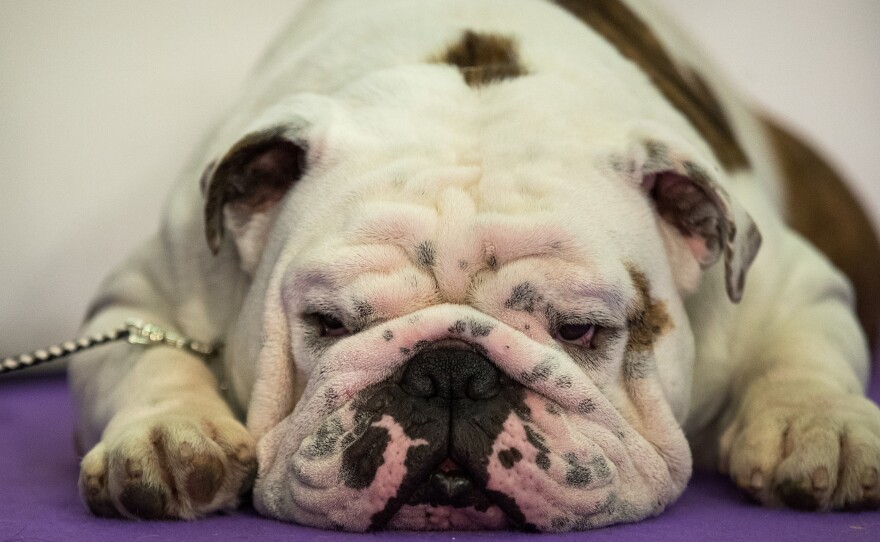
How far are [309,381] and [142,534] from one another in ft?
1.06

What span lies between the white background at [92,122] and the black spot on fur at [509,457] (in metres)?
2.41

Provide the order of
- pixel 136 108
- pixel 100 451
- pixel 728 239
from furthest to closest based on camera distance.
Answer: pixel 136 108, pixel 728 239, pixel 100 451

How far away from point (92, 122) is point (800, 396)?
2.70m

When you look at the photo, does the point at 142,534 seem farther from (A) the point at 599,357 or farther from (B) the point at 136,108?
(B) the point at 136,108

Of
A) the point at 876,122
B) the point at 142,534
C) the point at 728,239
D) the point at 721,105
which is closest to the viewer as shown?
the point at 142,534

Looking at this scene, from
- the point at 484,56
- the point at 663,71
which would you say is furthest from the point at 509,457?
the point at 663,71

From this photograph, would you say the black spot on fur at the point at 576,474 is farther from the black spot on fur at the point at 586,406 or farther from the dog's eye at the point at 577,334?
the dog's eye at the point at 577,334

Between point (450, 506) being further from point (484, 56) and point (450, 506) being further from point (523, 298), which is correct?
point (484, 56)

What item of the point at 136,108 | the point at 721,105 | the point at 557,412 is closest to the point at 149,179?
the point at 136,108

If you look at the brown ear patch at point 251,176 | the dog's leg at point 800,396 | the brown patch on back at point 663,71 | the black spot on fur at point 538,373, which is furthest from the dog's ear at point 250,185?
the dog's leg at point 800,396

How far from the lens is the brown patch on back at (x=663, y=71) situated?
248cm

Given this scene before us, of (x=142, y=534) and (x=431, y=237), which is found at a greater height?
(x=431, y=237)

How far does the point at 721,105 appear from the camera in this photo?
2764 mm

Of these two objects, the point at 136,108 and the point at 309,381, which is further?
the point at 136,108
